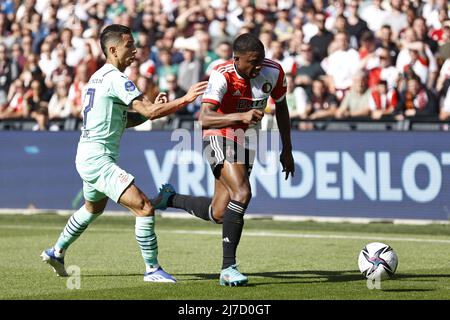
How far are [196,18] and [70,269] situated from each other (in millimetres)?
11611

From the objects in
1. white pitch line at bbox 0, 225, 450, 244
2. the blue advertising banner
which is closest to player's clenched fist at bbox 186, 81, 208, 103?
white pitch line at bbox 0, 225, 450, 244

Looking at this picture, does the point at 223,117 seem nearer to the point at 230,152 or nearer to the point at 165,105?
the point at 165,105

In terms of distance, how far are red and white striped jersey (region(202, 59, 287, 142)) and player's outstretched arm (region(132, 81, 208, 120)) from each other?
424mm

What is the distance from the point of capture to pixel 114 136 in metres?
10.5

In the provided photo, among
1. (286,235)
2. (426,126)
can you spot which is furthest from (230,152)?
(426,126)

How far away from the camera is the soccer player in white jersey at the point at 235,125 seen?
10078 millimetres

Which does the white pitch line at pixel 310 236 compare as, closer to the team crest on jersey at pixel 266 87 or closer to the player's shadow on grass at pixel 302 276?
the player's shadow on grass at pixel 302 276

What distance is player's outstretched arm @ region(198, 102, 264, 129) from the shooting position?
966 centimetres

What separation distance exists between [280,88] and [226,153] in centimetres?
89

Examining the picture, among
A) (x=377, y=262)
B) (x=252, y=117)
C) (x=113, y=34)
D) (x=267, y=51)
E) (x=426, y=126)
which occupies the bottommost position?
(x=377, y=262)

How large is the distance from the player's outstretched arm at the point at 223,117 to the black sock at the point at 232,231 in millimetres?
803

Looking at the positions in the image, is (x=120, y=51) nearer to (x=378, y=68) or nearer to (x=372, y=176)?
(x=372, y=176)

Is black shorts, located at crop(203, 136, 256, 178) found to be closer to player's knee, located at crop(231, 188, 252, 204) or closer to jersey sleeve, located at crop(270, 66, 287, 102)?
player's knee, located at crop(231, 188, 252, 204)

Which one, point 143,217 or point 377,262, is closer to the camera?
point 143,217
